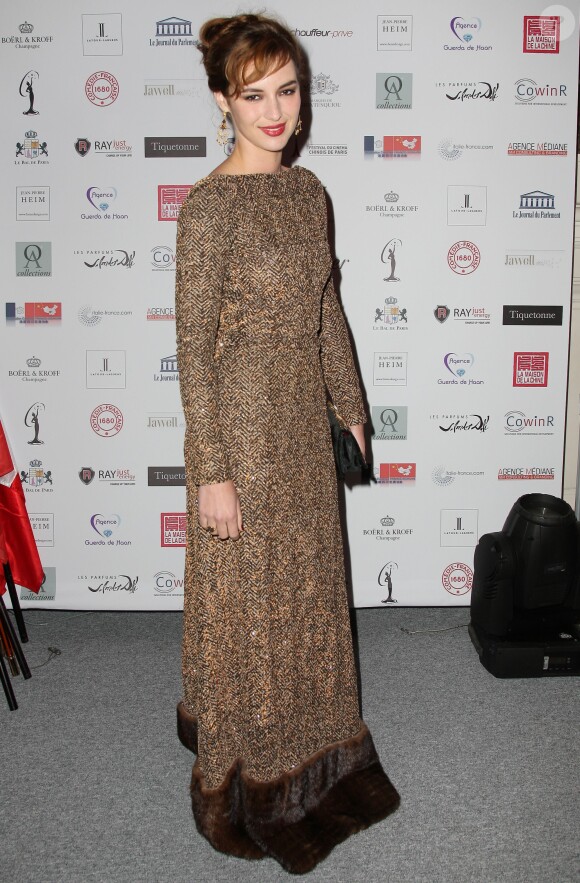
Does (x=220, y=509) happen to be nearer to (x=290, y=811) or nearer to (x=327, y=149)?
(x=290, y=811)

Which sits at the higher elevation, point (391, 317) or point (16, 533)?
point (391, 317)

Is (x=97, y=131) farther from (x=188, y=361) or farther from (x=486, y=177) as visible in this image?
(x=188, y=361)

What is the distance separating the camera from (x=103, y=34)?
2881 millimetres

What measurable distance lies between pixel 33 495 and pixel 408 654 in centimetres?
157

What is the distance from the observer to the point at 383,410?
10.3ft

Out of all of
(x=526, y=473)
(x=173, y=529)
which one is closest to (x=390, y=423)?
(x=526, y=473)

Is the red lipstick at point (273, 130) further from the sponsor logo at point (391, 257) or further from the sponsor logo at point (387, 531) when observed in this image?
the sponsor logo at point (387, 531)

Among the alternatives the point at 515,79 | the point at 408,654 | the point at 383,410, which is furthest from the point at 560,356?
the point at 408,654

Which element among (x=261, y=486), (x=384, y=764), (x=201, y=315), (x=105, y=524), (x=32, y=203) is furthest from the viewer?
(x=105, y=524)

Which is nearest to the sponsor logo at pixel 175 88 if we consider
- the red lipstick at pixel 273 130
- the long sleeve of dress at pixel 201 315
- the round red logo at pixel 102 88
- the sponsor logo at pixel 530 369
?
the round red logo at pixel 102 88

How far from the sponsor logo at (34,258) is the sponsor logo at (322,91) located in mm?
1118

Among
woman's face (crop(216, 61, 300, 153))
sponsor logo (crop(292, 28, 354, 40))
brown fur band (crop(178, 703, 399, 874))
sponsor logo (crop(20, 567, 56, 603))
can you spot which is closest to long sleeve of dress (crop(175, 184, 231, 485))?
woman's face (crop(216, 61, 300, 153))

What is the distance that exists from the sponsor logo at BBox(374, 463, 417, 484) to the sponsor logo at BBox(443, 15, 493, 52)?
155 centimetres

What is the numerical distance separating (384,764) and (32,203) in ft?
7.52
